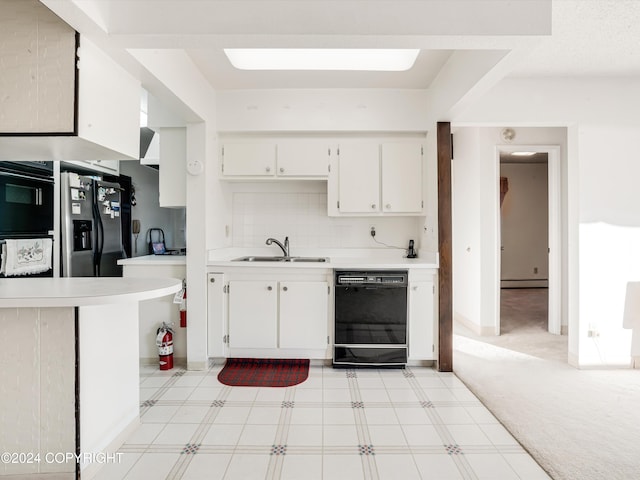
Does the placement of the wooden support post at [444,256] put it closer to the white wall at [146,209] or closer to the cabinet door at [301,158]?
the cabinet door at [301,158]

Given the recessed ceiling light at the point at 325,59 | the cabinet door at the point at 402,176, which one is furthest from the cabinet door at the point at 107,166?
the cabinet door at the point at 402,176

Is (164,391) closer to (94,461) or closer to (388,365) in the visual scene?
(94,461)

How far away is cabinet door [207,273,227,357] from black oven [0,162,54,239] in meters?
1.41

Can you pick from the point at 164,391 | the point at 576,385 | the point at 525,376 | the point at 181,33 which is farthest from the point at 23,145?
the point at 576,385

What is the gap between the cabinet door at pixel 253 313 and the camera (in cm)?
306

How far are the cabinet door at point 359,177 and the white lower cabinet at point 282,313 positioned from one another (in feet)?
2.64

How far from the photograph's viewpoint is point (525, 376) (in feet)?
9.50

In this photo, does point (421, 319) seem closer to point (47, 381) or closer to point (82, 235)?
point (47, 381)

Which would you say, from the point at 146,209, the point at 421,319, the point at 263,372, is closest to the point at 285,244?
the point at 263,372

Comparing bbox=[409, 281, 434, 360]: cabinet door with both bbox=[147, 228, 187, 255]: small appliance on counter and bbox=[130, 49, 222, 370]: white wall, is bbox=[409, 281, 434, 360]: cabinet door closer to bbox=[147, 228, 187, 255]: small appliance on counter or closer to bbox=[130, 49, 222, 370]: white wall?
bbox=[130, 49, 222, 370]: white wall

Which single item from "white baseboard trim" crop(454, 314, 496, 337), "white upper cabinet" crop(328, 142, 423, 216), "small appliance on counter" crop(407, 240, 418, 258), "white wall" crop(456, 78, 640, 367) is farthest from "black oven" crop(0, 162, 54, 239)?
"white baseboard trim" crop(454, 314, 496, 337)

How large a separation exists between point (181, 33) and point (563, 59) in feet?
8.55

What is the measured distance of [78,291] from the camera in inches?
62.4

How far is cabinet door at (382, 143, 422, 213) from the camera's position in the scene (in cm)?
330
